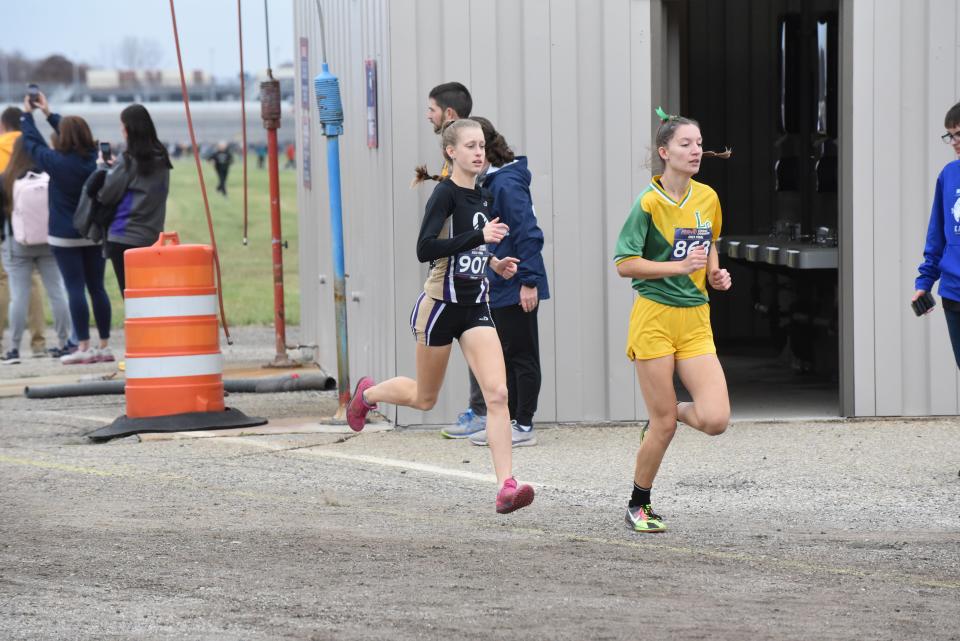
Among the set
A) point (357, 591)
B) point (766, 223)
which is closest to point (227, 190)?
point (766, 223)

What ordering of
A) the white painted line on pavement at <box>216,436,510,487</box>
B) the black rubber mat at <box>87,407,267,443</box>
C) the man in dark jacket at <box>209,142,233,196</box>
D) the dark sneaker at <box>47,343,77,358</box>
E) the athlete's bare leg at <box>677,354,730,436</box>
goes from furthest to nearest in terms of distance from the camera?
the man in dark jacket at <box>209,142,233,196</box> → the dark sneaker at <box>47,343,77,358</box> → the black rubber mat at <box>87,407,267,443</box> → the white painted line on pavement at <box>216,436,510,487</box> → the athlete's bare leg at <box>677,354,730,436</box>

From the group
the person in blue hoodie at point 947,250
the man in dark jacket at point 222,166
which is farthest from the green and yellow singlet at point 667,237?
the man in dark jacket at point 222,166

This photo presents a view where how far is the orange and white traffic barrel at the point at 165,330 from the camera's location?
10102 millimetres

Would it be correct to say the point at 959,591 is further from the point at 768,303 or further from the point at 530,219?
the point at 768,303

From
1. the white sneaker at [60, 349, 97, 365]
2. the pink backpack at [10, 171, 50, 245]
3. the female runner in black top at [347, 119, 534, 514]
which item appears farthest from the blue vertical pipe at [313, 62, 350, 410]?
the pink backpack at [10, 171, 50, 245]

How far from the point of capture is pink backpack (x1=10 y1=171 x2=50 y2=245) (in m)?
14.3

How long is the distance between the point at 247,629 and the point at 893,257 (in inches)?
238

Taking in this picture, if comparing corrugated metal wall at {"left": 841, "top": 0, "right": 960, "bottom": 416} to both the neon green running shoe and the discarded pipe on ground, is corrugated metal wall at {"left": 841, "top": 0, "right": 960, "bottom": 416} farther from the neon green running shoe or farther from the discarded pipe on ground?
the discarded pipe on ground

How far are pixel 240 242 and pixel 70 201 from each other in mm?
23192

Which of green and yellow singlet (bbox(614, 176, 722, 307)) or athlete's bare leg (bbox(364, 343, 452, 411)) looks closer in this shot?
green and yellow singlet (bbox(614, 176, 722, 307))

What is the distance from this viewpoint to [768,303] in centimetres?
1438

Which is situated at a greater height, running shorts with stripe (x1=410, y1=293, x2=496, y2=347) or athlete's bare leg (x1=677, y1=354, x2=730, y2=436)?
running shorts with stripe (x1=410, y1=293, x2=496, y2=347)

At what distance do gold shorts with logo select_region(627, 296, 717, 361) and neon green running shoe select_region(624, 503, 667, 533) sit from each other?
707 mm

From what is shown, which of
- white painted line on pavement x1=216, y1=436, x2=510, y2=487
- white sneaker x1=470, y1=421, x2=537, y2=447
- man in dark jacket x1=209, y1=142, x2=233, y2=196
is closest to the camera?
white painted line on pavement x1=216, y1=436, x2=510, y2=487
